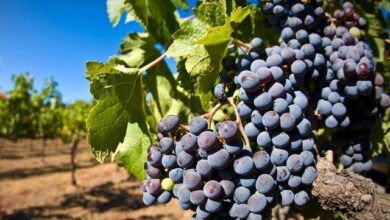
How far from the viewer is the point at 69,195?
14953 mm

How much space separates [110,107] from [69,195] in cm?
1443

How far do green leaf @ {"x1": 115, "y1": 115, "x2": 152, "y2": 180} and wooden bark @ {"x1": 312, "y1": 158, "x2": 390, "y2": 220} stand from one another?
929 millimetres

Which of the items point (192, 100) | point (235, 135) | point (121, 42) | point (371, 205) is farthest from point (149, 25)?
point (371, 205)

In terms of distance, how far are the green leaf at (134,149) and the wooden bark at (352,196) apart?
93cm

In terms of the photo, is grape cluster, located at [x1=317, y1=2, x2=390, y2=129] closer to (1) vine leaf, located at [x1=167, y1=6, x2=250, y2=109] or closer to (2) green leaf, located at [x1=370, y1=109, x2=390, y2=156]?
(2) green leaf, located at [x1=370, y1=109, x2=390, y2=156]

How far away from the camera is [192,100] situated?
2.13 m

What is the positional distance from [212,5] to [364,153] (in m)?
1.07

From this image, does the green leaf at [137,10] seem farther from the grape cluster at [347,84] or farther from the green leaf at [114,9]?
the grape cluster at [347,84]

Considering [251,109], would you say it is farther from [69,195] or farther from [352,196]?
[69,195]

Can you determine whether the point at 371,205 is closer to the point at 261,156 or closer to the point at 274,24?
the point at 261,156

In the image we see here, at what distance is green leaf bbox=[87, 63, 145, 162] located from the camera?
1709 mm

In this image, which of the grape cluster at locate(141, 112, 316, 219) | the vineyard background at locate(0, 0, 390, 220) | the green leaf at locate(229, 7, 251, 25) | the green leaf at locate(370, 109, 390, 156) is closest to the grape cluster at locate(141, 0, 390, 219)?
the grape cluster at locate(141, 112, 316, 219)

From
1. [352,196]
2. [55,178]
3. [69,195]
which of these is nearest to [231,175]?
[352,196]

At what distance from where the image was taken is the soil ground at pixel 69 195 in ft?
40.7
